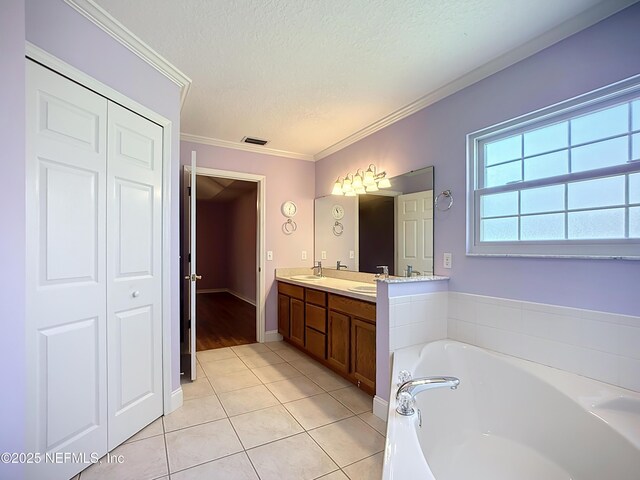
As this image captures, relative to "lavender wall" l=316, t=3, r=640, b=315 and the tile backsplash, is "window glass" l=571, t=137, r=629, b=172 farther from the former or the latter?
the tile backsplash

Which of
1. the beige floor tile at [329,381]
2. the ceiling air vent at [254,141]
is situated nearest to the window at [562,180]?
the beige floor tile at [329,381]

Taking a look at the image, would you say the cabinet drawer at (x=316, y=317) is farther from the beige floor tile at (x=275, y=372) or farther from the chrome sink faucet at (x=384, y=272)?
the chrome sink faucet at (x=384, y=272)

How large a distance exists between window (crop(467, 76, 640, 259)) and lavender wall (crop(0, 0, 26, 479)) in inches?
94.1

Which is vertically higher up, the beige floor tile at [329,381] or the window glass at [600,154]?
the window glass at [600,154]

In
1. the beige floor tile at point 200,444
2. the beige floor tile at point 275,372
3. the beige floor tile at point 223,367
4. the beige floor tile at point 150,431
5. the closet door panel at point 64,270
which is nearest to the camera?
the closet door panel at point 64,270

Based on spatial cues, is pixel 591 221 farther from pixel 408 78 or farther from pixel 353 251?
pixel 353 251

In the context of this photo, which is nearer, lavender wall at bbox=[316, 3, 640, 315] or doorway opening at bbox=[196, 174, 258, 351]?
lavender wall at bbox=[316, 3, 640, 315]

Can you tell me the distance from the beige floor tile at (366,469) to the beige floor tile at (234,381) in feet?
4.08

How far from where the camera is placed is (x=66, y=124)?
1503 mm

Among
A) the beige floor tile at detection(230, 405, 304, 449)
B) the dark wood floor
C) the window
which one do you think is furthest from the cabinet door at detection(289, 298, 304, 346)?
the window

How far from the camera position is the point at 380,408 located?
2105 millimetres

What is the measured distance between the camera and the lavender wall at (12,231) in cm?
96

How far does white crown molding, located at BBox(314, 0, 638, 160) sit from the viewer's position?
151 cm

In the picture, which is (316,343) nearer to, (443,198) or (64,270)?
(443,198)
